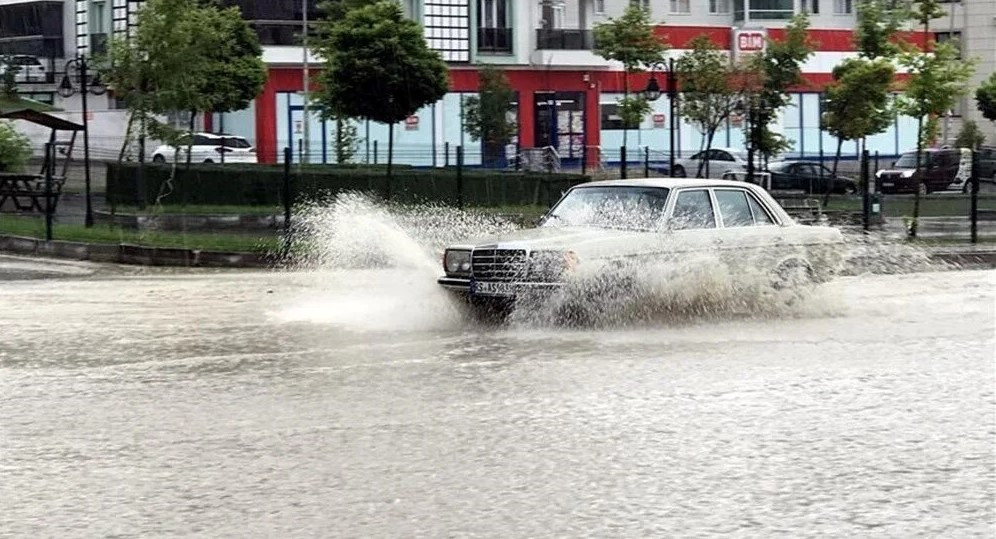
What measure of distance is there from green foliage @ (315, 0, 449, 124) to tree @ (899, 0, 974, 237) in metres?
10.9

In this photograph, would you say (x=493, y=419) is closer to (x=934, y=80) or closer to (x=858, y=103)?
(x=934, y=80)

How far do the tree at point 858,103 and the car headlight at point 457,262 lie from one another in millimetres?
22837

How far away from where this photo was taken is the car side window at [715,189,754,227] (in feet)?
49.9

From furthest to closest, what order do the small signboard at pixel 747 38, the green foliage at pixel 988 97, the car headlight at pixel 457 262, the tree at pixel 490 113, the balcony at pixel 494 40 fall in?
the small signboard at pixel 747 38 < the green foliage at pixel 988 97 < the balcony at pixel 494 40 < the tree at pixel 490 113 < the car headlight at pixel 457 262

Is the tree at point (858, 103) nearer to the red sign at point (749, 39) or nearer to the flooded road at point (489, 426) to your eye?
the flooded road at point (489, 426)

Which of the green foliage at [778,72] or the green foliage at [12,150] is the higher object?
the green foliage at [778,72]

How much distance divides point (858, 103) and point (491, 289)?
2500 centimetres

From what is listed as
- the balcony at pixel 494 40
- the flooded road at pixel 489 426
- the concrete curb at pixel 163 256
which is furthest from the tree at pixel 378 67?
the balcony at pixel 494 40

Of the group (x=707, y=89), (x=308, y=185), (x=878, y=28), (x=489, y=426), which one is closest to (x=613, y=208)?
(x=489, y=426)

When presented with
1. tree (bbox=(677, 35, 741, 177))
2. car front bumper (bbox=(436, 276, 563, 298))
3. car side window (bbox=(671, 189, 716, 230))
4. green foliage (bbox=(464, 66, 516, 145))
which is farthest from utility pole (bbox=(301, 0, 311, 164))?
car front bumper (bbox=(436, 276, 563, 298))

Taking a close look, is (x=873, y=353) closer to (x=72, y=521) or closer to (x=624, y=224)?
(x=624, y=224)

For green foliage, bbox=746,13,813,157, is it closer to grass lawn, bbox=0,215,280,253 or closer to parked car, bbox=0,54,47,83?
grass lawn, bbox=0,215,280,253

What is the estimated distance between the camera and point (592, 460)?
7.99m

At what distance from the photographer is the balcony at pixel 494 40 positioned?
5588cm
